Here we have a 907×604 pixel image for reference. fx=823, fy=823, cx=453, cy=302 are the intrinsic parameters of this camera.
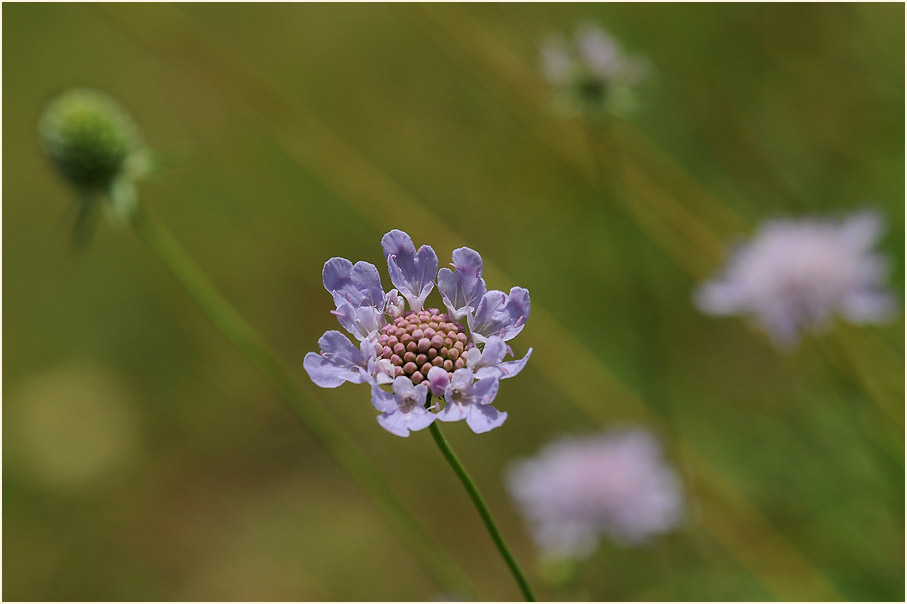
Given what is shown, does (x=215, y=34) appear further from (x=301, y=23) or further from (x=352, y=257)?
(x=352, y=257)

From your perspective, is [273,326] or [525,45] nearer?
[525,45]

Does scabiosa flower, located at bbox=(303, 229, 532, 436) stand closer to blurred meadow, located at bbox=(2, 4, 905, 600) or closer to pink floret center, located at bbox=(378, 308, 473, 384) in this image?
pink floret center, located at bbox=(378, 308, 473, 384)

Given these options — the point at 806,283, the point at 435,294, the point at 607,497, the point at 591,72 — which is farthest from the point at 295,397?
the point at 806,283

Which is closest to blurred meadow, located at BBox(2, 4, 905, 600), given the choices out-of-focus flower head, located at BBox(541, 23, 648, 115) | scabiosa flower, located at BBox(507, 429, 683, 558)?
scabiosa flower, located at BBox(507, 429, 683, 558)

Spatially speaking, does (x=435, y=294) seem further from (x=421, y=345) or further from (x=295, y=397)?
(x=421, y=345)

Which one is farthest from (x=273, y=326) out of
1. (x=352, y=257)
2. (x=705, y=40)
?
(x=705, y=40)
